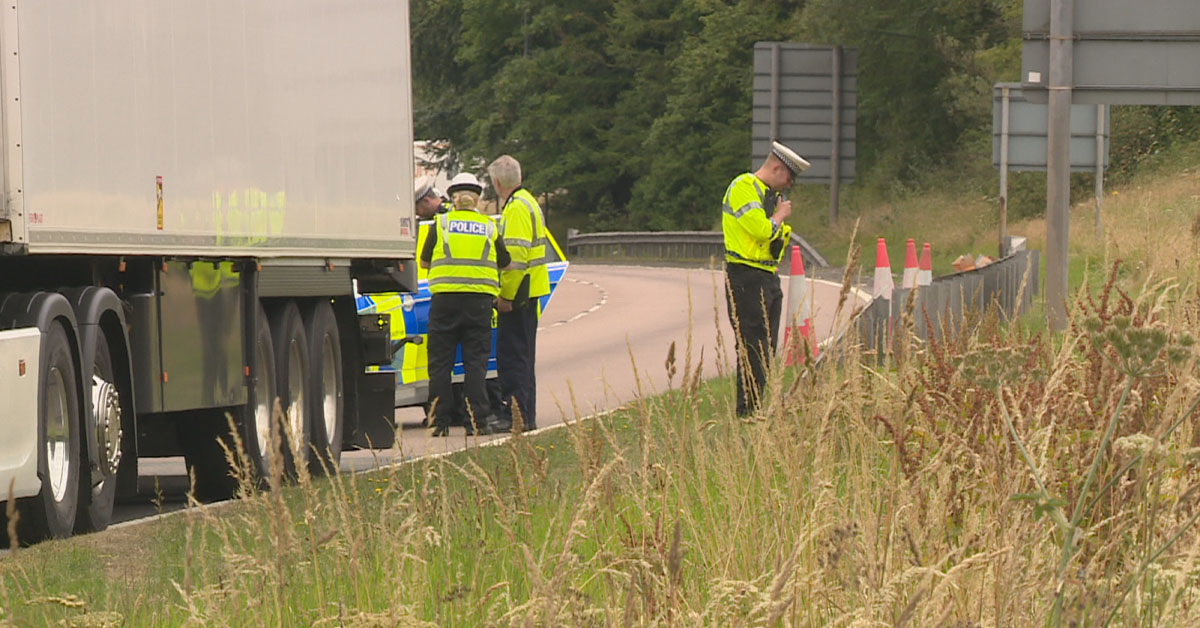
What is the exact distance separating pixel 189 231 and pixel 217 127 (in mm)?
590

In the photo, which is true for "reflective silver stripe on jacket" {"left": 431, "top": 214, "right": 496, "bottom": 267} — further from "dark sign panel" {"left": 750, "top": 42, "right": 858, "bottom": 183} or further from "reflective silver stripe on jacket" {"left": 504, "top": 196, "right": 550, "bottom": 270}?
"dark sign panel" {"left": 750, "top": 42, "right": 858, "bottom": 183}

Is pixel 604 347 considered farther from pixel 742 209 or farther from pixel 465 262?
pixel 742 209

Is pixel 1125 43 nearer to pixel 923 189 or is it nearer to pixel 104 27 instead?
pixel 104 27

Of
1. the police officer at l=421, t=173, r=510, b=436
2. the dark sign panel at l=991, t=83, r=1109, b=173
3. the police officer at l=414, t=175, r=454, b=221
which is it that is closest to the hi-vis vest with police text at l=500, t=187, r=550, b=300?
the police officer at l=421, t=173, r=510, b=436

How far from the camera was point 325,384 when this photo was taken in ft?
44.5

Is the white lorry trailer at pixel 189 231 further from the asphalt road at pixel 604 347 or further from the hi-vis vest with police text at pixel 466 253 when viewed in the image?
the asphalt road at pixel 604 347

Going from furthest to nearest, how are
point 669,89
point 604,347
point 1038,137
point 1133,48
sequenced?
1. point 669,89
2. point 1038,137
3. point 604,347
4. point 1133,48

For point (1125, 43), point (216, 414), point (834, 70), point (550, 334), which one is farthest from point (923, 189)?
point (216, 414)

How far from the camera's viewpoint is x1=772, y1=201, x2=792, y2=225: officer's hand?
1310 cm

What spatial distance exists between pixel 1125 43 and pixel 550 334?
1201cm

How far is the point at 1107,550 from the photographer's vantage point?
19.4 ft

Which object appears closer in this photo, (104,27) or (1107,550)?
(1107,550)

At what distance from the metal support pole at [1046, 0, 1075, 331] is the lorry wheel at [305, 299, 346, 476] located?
5250 mm

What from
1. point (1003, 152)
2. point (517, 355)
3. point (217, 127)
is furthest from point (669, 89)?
point (217, 127)
